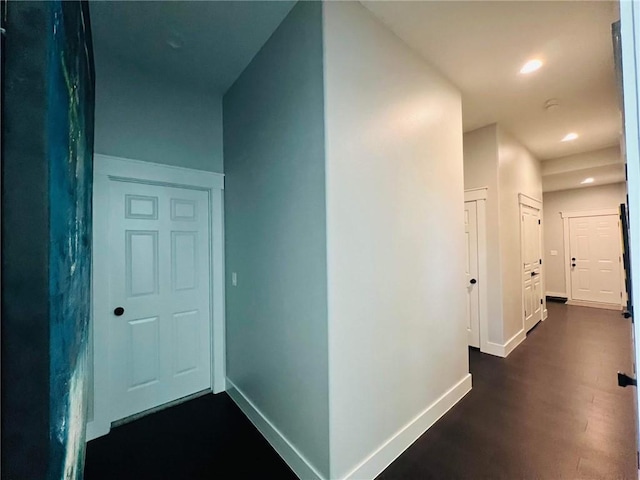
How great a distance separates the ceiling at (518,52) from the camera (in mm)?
1729

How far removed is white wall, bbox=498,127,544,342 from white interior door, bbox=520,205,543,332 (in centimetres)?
28

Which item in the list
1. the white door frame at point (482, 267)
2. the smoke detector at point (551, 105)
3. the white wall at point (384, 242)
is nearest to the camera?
the white wall at point (384, 242)

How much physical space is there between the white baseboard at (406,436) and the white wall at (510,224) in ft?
4.87

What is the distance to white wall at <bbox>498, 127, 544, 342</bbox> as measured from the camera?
3.34 metres

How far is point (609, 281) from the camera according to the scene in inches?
221

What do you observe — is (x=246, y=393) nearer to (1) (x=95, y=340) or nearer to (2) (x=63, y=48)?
(1) (x=95, y=340)

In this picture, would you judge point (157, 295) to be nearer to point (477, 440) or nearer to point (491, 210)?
point (477, 440)

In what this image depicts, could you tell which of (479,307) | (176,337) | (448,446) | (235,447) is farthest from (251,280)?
(479,307)

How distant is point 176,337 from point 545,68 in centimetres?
404

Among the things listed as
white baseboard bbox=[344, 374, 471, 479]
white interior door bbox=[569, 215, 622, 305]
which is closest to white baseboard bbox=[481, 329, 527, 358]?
white baseboard bbox=[344, 374, 471, 479]

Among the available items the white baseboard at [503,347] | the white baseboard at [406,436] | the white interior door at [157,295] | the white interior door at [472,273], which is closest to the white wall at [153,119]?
the white interior door at [157,295]

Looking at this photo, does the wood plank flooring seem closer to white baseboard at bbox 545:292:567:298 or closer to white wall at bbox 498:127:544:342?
white wall at bbox 498:127:544:342

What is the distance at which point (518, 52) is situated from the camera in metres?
2.11

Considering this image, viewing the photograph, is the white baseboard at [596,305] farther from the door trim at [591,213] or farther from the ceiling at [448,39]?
the ceiling at [448,39]
